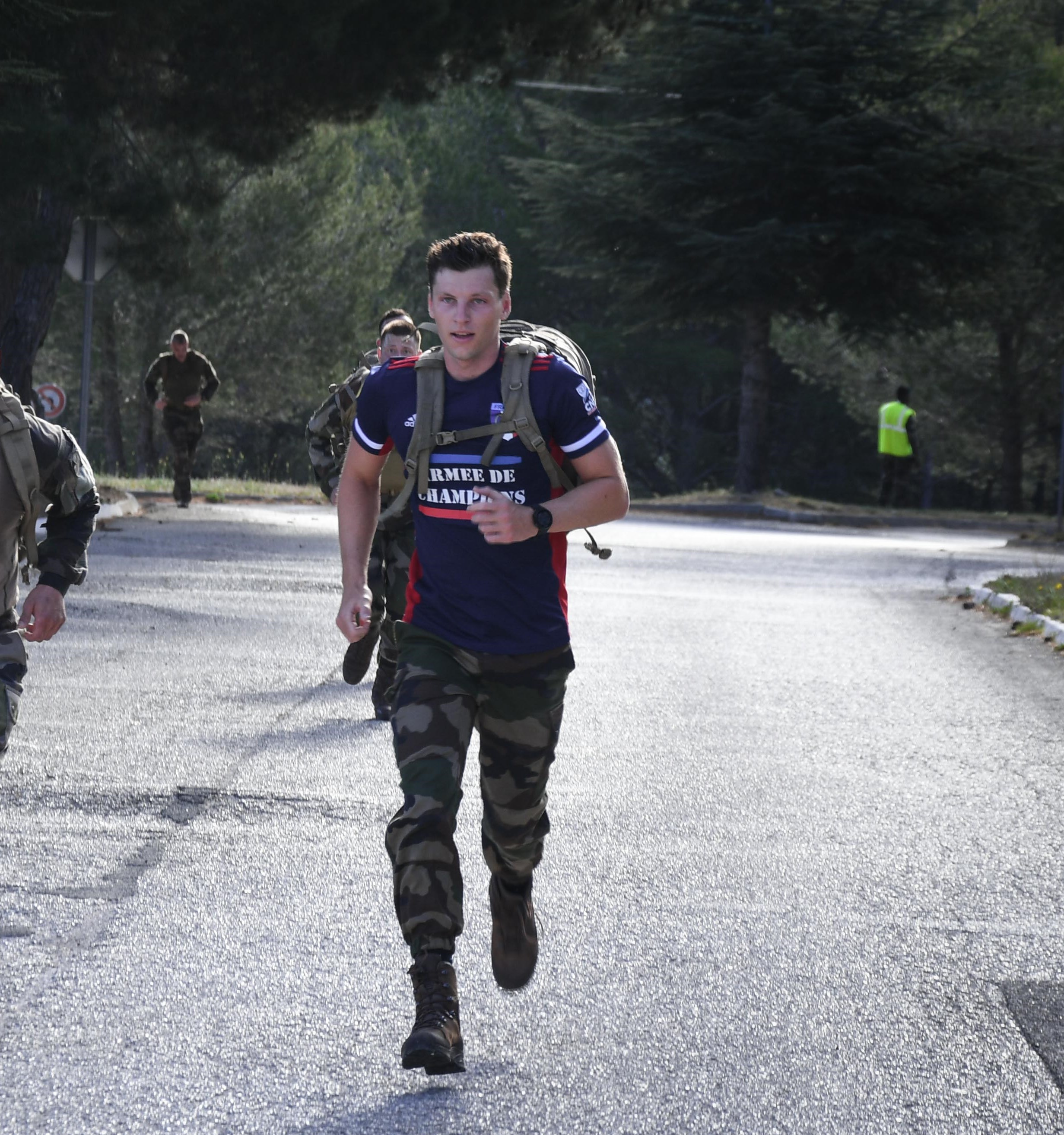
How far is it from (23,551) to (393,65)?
15.4m

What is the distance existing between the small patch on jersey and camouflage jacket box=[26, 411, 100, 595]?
1545 mm

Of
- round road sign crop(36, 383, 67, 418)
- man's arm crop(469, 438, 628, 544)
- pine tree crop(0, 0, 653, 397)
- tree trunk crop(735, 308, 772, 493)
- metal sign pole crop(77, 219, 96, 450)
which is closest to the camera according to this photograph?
man's arm crop(469, 438, 628, 544)

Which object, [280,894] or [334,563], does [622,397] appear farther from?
[280,894]

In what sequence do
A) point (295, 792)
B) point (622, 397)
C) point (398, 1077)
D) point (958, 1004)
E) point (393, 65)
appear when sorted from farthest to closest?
point (622, 397) → point (393, 65) → point (295, 792) → point (958, 1004) → point (398, 1077)

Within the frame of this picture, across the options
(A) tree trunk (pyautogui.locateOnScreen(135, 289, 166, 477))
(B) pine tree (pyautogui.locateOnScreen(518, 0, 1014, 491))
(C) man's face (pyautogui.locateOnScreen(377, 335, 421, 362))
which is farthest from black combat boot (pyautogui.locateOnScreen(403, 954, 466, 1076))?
(A) tree trunk (pyautogui.locateOnScreen(135, 289, 166, 477))

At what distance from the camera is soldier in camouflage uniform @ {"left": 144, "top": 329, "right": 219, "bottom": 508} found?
70.6 ft

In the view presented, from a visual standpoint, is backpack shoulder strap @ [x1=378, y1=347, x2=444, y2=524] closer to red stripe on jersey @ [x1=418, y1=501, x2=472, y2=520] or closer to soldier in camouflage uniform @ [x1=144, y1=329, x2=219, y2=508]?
red stripe on jersey @ [x1=418, y1=501, x2=472, y2=520]

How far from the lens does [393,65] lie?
19875 millimetres

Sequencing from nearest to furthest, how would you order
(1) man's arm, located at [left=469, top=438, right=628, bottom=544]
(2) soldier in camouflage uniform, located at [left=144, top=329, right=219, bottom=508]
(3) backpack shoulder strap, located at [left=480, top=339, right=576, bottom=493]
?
(1) man's arm, located at [left=469, top=438, right=628, bottom=544], (3) backpack shoulder strap, located at [left=480, top=339, right=576, bottom=493], (2) soldier in camouflage uniform, located at [left=144, top=329, right=219, bottom=508]

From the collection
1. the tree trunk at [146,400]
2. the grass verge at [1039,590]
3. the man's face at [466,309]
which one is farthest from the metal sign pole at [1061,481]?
the tree trunk at [146,400]

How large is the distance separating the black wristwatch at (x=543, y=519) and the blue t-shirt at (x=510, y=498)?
0.14 meters

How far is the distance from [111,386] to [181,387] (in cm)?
2222

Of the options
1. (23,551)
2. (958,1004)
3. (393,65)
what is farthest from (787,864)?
(393,65)

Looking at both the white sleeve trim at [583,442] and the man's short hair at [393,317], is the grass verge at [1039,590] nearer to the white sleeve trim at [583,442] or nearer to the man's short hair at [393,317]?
the man's short hair at [393,317]
